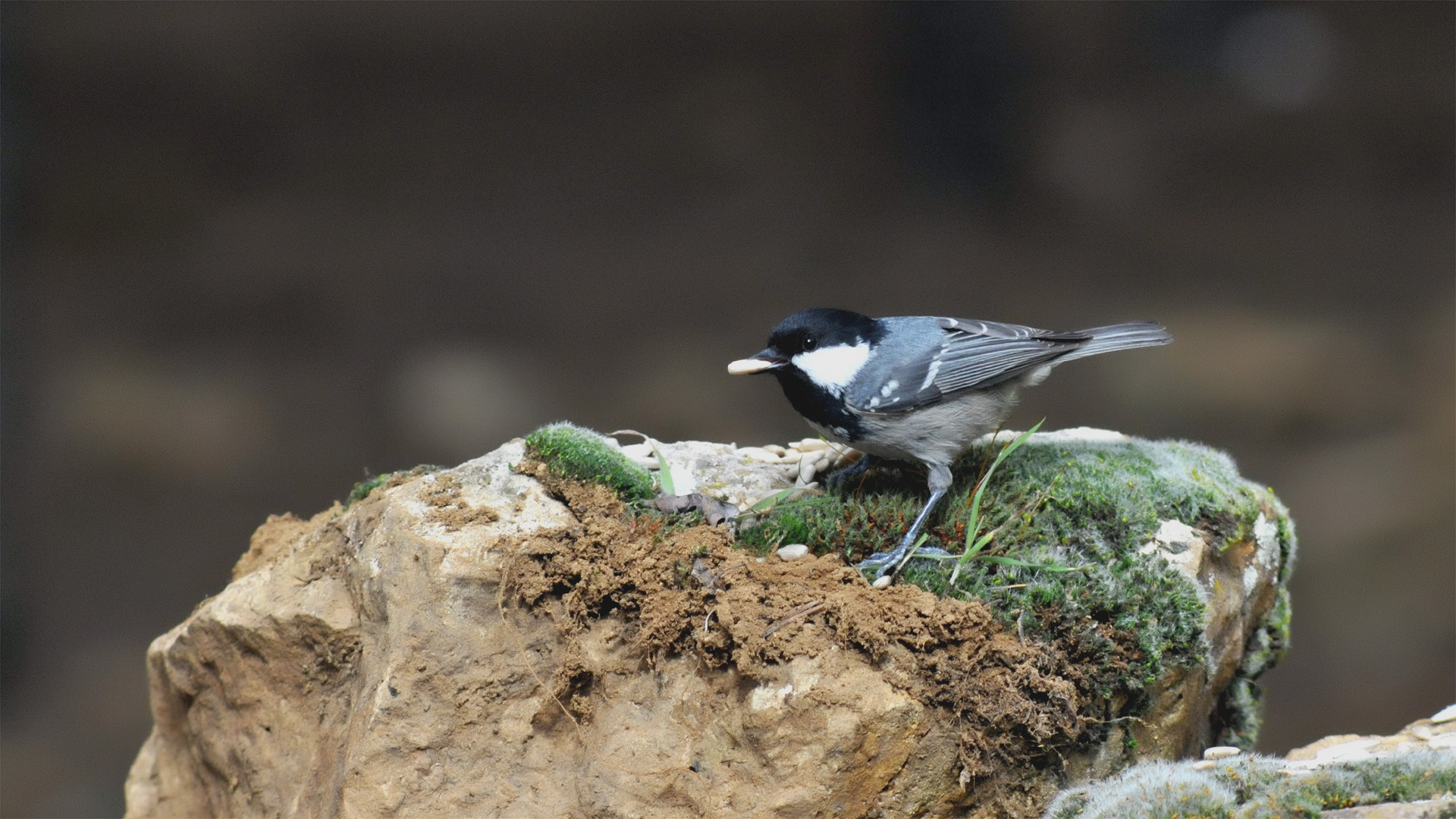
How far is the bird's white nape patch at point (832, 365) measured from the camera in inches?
137

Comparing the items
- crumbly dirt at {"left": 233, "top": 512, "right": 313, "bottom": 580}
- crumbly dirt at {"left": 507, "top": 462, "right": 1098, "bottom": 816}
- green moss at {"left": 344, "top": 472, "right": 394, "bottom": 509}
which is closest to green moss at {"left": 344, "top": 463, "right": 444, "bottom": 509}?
green moss at {"left": 344, "top": 472, "right": 394, "bottom": 509}

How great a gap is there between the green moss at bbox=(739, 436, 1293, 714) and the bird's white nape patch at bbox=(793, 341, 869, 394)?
16.5 inches

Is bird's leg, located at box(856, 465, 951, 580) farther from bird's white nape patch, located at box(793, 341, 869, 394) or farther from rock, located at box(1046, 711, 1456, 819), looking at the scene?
rock, located at box(1046, 711, 1456, 819)

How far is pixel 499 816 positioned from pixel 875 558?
1379mm

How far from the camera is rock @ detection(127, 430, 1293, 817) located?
276 cm

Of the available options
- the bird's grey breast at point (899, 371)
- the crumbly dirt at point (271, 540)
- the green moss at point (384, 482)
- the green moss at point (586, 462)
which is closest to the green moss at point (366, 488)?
the green moss at point (384, 482)

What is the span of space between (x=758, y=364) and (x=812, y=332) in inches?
8.8

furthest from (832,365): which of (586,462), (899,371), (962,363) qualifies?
(586,462)

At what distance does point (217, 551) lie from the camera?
6.55 m

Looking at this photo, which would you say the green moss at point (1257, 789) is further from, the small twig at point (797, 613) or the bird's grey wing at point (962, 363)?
the bird's grey wing at point (962, 363)

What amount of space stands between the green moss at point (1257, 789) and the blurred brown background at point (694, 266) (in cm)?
409

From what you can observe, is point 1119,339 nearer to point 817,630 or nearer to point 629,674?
point 817,630

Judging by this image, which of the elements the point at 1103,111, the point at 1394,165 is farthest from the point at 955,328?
the point at 1394,165

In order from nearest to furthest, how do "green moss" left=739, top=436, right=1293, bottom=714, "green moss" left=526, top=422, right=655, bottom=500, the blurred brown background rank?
1. "green moss" left=739, top=436, right=1293, bottom=714
2. "green moss" left=526, top=422, right=655, bottom=500
3. the blurred brown background
